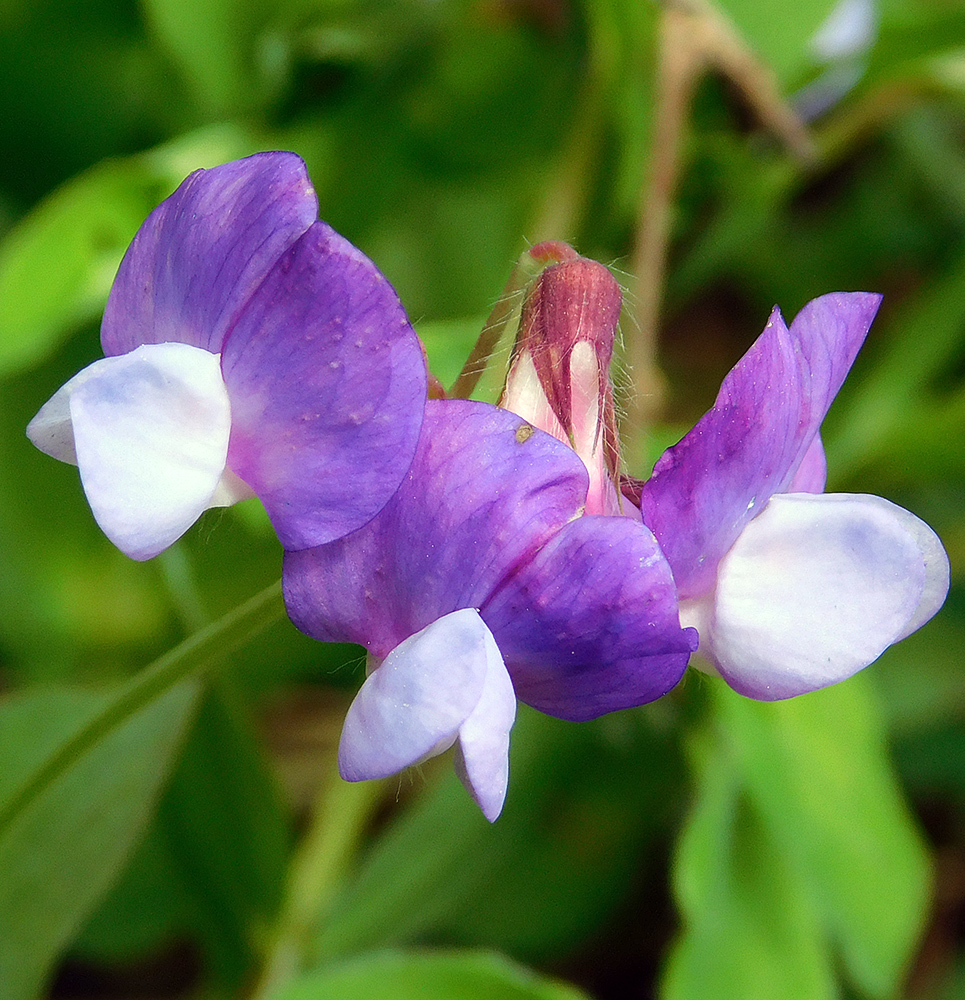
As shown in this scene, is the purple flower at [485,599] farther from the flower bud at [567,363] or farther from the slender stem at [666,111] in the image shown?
the slender stem at [666,111]

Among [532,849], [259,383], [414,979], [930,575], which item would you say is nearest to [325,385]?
[259,383]

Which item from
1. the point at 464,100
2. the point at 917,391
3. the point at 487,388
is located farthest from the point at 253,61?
the point at 917,391

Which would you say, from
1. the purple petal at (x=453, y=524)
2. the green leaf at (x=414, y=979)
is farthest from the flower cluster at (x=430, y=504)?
the green leaf at (x=414, y=979)

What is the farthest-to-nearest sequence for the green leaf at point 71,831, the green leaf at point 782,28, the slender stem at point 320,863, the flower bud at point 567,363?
the green leaf at point 782,28, the slender stem at point 320,863, the green leaf at point 71,831, the flower bud at point 567,363

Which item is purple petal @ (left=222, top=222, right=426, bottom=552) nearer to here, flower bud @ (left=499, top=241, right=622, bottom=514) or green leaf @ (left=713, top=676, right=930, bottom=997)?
flower bud @ (left=499, top=241, right=622, bottom=514)

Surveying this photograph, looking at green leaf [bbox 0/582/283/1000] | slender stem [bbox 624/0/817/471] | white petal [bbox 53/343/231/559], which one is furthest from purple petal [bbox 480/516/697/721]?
slender stem [bbox 624/0/817/471]

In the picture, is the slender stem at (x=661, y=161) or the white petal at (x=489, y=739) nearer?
the white petal at (x=489, y=739)
